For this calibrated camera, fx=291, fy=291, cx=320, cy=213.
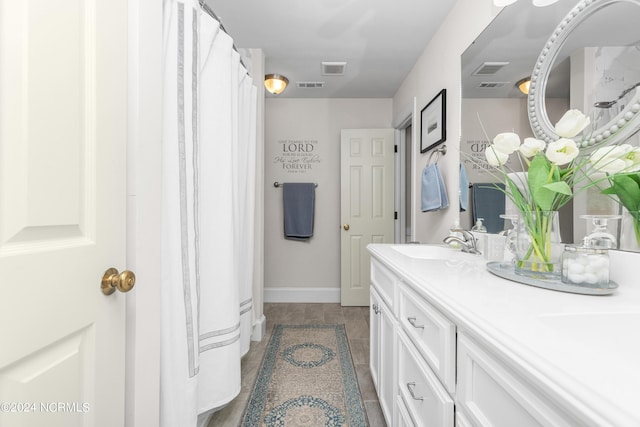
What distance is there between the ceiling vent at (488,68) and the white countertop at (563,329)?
969 mm

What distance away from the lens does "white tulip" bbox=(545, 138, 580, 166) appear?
2.72 ft

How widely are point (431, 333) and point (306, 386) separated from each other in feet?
3.90

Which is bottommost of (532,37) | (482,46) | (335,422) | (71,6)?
(335,422)

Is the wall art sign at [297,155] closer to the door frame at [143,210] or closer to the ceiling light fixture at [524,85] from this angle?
the ceiling light fixture at [524,85]

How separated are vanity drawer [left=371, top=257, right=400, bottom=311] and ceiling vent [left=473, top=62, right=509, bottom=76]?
1.09 metres

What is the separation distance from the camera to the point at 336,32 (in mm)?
2100

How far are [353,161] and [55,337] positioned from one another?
9.52 ft

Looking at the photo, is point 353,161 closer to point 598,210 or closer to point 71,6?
point 598,210

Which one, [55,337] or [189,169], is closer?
[55,337]

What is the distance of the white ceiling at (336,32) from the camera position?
6.06 feet

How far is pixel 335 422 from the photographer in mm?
1438

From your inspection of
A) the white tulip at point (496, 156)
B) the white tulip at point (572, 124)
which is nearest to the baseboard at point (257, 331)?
the white tulip at point (496, 156)

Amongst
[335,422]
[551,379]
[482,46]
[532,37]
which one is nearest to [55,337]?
[551,379]

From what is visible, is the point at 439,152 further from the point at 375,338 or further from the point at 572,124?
the point at 375,338
